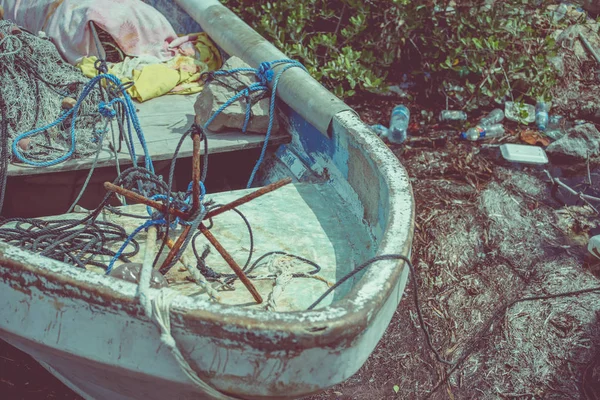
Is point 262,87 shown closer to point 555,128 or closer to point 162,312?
point 162,312

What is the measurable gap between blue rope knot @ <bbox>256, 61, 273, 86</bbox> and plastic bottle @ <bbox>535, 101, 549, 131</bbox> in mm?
3012

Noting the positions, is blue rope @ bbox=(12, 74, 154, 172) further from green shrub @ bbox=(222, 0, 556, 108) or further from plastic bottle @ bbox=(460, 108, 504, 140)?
plastic bottle @ bbox=(460, 108, 504, 140)

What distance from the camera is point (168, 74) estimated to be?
14.5 feet

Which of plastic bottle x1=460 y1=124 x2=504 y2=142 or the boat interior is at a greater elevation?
the boat interior

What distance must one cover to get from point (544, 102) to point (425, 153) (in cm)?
144

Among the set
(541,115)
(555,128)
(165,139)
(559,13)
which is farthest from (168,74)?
(559,13)

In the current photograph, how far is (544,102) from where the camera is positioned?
19.6 ft

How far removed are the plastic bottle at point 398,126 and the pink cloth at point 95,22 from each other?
1910 millimetres

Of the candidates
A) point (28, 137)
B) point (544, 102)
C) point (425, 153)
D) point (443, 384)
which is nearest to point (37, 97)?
point (28, 137)

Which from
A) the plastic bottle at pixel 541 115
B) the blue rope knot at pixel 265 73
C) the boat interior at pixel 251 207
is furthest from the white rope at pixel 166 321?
A: the plastic bottle at pixel 541 115

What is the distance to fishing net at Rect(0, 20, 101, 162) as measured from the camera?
11.4 ft

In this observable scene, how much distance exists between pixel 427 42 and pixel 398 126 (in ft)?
3.40

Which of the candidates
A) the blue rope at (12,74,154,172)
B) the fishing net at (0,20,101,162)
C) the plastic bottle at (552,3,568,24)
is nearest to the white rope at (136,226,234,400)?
the blue rope at (12,74,154,172)

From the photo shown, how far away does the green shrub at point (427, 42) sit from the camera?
226 inches
